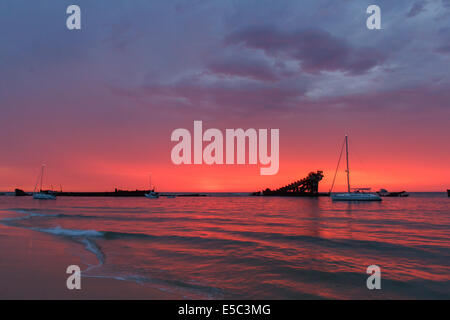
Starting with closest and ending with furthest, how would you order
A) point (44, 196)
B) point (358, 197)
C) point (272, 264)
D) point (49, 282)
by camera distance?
point (49, 282), point (272, 264), point (358, 197), point (44, 196)

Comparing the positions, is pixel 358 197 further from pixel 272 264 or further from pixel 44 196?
pixel 44 196

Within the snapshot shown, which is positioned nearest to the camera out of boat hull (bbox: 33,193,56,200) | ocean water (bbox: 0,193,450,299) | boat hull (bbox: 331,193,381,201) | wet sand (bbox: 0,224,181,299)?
wet sand (bbox: 0,224,181,299)

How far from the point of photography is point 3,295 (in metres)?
8.00

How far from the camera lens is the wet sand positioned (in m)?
8.19

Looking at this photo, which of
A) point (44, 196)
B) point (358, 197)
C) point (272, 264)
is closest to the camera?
point (272, 264)

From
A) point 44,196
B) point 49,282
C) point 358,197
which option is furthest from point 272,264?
point 44,196

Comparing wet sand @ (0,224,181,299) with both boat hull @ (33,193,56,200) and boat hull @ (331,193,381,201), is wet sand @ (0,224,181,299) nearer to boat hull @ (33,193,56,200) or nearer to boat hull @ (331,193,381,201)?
boat hull @ (331,193,381,201)

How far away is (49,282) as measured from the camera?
9312 mm

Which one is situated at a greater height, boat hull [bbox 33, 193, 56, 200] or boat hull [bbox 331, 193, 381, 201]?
boat hull [bbox 331, 193, 381, 201]

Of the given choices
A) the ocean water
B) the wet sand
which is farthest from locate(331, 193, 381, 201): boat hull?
the wet sand
